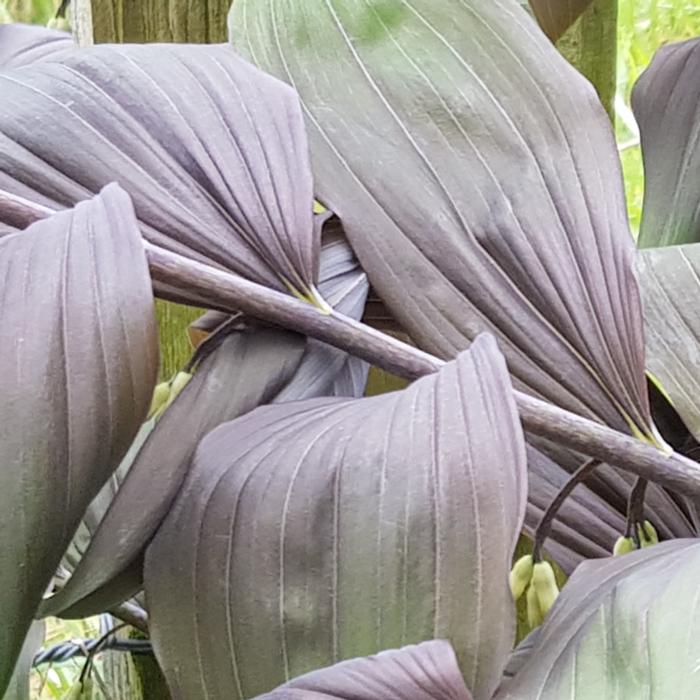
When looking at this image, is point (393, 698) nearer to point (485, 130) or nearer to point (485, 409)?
point (485, 409)

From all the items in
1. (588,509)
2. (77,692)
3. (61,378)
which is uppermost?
(61,378)

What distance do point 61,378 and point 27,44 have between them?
0.22 meters

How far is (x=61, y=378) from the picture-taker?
211 millimetres

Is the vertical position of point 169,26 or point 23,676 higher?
point 169,26

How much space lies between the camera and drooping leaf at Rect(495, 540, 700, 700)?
0.19 meters

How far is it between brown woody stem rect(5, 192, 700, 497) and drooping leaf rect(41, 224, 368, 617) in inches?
0.4

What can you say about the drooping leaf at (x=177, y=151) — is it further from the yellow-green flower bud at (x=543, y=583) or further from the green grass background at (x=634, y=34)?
the green grass background at (x=634, y=34)

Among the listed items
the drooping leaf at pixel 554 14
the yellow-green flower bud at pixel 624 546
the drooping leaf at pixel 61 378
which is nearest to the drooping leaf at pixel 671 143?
the drooping leaf at pixel 554 14

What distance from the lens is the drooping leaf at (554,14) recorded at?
0.38 m

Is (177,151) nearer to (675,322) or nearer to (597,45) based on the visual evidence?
(675,322)

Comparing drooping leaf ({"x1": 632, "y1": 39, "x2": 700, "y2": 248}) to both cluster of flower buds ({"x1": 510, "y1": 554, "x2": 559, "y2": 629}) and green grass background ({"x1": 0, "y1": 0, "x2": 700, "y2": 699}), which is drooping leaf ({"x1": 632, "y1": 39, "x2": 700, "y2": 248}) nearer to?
cluster of flower buds ({"x1": 510, "y1": 554, "x2": 559, "y2": 629})

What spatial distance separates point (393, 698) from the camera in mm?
191

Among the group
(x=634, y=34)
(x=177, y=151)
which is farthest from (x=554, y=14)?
(x=634, y=34)

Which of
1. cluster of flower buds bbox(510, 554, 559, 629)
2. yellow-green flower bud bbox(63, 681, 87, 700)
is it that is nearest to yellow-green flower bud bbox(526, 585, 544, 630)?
cluster of flower buds bbox(510, 554, 559, 629)
